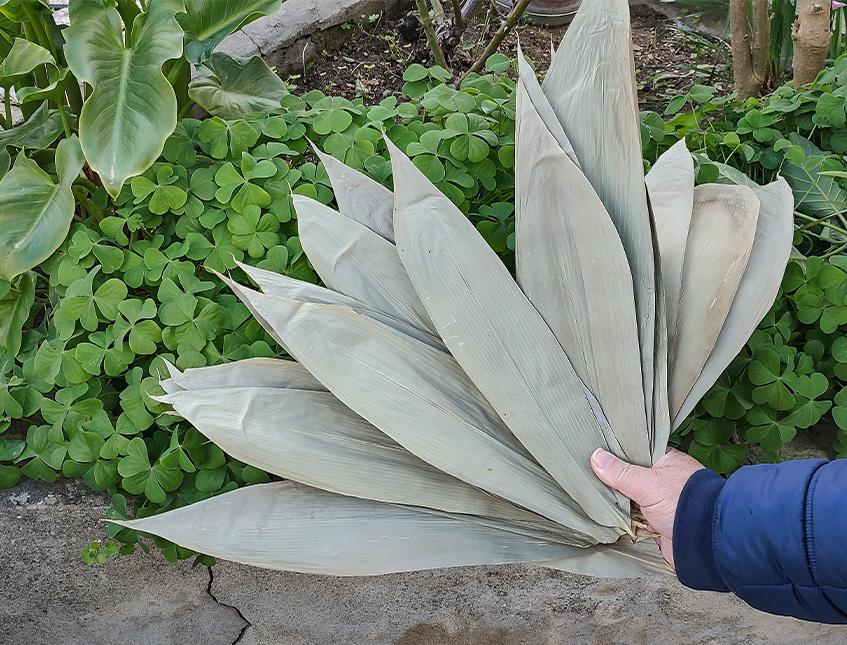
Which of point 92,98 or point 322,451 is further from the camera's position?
point 92,98

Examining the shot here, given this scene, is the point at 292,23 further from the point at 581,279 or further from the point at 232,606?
the point at 581,279

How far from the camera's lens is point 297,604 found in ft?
4.86

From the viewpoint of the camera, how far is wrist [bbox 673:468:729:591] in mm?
976

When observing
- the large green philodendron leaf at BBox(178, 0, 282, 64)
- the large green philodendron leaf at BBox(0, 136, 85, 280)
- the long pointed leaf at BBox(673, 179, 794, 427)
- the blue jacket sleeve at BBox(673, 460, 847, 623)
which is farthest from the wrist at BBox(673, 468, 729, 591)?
the large green philodendron leaf at BBox(178, 0, 282, 64)

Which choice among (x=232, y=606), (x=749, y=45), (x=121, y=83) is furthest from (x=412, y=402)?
(x=749, y=45)

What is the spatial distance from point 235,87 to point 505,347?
1.08m

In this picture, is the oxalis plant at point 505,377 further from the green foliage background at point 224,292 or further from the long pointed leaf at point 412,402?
the green foliage background at point 224,292

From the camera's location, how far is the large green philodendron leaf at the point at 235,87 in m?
1.71

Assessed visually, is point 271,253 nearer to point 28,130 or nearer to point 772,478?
point 28,130

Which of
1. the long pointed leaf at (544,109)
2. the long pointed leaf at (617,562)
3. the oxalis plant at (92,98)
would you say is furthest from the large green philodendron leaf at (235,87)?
the long pointed leaf at (617,562)

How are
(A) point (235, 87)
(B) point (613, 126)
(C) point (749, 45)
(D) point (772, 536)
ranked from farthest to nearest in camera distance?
(C) point (749, 45) < (A) point (235, 87) < (B) point (613, 126) < (D) point (772, 536)

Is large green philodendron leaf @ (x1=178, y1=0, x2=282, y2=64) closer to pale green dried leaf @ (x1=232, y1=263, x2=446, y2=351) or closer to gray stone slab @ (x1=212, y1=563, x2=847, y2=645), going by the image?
pale green dried leaf @ (x1=232, y1=263, x2=446, y2=351)

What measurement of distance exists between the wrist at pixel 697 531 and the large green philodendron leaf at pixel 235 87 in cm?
116

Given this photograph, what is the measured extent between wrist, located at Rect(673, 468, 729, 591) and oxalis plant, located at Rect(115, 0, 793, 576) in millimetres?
57
